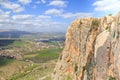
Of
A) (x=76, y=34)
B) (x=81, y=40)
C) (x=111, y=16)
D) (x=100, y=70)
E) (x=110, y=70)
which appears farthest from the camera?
(x=76, y=34)

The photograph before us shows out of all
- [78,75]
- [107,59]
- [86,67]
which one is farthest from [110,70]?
[78,75]

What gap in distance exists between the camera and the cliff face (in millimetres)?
40781

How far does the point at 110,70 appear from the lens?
134ft

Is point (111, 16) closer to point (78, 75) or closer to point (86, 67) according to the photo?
point (86, 67)

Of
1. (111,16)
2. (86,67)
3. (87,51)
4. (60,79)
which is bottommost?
(60,79)

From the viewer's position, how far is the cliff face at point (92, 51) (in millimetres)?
40781

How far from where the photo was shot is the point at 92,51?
49656 millimetres

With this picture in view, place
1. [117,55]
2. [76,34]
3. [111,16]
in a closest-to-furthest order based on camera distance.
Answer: [117,55]
[111,16]
[76,34]

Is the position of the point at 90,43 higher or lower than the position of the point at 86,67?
higher

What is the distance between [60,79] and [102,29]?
19496 mm

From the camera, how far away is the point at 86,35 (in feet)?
174

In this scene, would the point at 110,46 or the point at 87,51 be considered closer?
the point at 110,46

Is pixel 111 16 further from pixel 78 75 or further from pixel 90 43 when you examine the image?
pixel 78 75

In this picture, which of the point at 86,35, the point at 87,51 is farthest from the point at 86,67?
the point at 86,35
